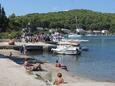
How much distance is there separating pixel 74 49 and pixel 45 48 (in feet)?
21.1

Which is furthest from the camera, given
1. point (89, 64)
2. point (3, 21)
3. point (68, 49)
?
point (3, 21)

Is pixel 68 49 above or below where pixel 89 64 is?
above

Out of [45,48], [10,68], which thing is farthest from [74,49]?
[10,68]

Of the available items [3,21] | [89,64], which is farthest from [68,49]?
[3,21]

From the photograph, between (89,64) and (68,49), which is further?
(68,49)

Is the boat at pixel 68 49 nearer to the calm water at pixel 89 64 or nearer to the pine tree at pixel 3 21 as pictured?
the calm water at pixel 89 64

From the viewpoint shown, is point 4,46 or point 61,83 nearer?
point 61,83

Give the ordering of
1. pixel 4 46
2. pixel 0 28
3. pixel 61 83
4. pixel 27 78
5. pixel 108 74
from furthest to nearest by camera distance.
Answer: pixel 0 28 < pixel 4 46 < pixel 108 74 < pixel 27 78 < pixel 61 83

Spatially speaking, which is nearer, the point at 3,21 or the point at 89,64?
the point at 89,64

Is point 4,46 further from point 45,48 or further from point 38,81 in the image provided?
point 38,81

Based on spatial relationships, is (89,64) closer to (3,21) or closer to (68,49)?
(68,49)

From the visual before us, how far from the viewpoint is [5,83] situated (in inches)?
1048

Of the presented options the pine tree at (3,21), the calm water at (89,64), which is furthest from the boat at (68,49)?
the pine tree at (3,21)

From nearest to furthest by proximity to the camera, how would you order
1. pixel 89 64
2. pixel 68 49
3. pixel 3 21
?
pixel 89 64 < pixel 68 49 < pixel 3 21
